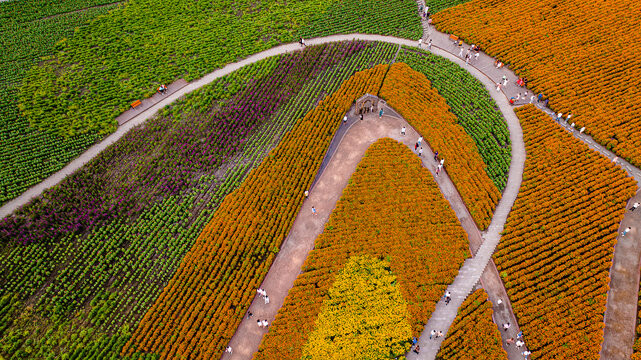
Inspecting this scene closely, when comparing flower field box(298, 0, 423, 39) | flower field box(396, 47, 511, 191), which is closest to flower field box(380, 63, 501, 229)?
flower field box(396, 47, 511, 191)

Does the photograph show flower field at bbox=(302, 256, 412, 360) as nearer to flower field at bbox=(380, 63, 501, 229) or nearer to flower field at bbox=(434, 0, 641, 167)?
flower field at bbox=(380, 63, 501, 229)

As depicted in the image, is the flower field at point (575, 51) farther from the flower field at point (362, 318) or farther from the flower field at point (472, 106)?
the flower field at point (362, 318)

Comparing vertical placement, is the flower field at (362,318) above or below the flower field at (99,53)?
below

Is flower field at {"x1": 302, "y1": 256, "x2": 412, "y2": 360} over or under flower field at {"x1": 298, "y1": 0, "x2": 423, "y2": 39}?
under

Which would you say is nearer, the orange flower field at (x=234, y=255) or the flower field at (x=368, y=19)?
the orange flower field at (x=234, y=255)

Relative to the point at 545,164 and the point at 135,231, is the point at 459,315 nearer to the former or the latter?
the point at 545,164

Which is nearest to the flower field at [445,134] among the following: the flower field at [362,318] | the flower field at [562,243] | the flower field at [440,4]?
the flower field at [562,243]

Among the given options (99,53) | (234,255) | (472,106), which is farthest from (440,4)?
(99,53)
